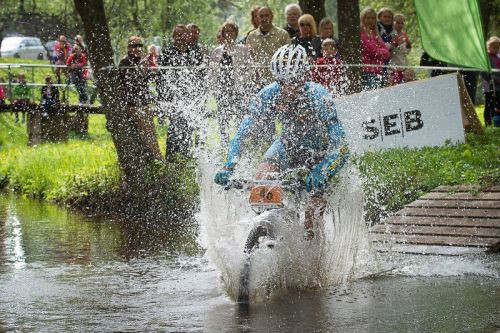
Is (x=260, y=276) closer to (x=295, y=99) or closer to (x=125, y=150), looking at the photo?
(x=295, y=99)

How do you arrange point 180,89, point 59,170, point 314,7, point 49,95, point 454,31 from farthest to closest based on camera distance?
point 49,95 < point 314,7 < point 59,170 < point 180,89 < point 454,31

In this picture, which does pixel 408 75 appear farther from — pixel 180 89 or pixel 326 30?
Answer: pixel 180 89

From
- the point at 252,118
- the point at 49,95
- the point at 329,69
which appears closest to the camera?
the point at 252,118

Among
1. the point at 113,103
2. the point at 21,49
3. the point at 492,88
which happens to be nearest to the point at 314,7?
the point at 492,88

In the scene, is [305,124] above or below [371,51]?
below

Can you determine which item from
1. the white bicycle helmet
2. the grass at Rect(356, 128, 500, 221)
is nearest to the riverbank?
the grass at Rect(356, 128, 500, 221)

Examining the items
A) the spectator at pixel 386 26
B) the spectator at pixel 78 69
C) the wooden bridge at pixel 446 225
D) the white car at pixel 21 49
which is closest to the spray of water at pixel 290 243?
the wooden bridge at pixel 446 225

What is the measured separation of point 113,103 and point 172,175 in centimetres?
170

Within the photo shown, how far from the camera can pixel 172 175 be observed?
1524 cm

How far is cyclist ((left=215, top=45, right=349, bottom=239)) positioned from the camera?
342 inches

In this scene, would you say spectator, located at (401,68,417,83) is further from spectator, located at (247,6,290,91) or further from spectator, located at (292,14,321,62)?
spectator, located at (247,6,290,91)

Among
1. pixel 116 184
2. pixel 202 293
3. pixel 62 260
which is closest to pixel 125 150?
pixel 116 184

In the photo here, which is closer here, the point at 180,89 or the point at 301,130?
the point at 301,130

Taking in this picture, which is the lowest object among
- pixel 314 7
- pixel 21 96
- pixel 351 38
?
pixel 351 38
